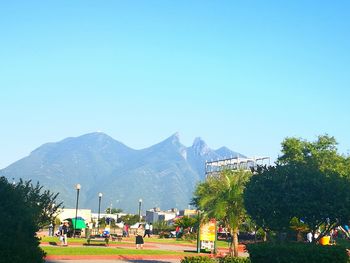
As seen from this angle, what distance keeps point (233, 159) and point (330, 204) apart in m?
114

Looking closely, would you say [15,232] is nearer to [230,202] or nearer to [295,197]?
[295,197]

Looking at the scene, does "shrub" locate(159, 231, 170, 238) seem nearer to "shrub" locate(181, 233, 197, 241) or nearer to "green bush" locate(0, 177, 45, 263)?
"shrub" locate(181, 233, 197, 241)

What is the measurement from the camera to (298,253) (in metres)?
20.2

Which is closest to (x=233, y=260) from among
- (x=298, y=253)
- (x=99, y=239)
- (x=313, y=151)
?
(x=298, y=253)

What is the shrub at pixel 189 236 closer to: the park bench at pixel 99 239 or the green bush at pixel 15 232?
the park bench at pixel 99 239

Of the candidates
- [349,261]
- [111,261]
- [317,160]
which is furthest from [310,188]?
[317,160]

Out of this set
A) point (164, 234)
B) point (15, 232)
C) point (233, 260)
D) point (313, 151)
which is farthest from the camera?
point (313, 151)

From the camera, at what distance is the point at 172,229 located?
232 ft

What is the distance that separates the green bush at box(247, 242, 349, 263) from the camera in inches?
789

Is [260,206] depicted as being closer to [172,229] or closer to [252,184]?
[252,184]

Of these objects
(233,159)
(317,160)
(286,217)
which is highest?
(233,159)

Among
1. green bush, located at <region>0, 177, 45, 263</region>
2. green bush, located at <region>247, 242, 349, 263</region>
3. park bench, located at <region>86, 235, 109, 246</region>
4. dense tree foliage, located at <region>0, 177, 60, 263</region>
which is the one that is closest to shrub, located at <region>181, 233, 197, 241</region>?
park bench, located at <region>86, 235, 109, 246</region>

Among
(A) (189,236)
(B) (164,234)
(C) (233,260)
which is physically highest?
(B) (164,234)

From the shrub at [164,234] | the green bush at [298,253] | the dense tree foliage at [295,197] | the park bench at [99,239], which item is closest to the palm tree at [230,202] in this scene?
the dense tree foliage at [295,197]
